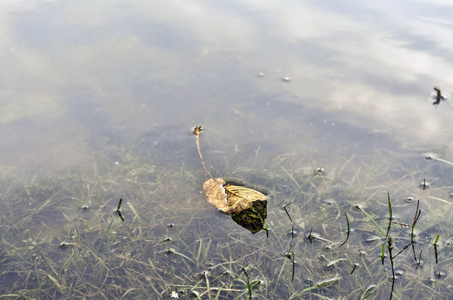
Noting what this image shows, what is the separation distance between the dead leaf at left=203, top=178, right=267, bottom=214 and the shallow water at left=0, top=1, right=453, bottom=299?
0.07 m

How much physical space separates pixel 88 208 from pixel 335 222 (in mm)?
1565

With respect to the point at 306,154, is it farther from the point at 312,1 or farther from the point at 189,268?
the point at 312,1

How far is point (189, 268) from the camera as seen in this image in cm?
217

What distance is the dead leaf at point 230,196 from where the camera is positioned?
8.04 feet

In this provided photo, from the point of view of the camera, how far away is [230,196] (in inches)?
97.9

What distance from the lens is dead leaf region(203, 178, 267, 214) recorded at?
2.45 m

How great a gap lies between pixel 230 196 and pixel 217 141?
0.63 meters

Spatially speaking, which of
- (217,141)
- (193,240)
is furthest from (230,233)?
(217,141)

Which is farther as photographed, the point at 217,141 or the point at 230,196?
the point at 217,141

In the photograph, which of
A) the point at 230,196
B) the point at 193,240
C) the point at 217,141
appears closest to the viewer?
the point at 193,240

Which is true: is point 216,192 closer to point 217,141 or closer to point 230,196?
point 230,196

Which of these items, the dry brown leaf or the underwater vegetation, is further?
the dry brown leaf

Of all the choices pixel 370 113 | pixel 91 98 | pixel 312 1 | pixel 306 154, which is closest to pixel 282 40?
pixel 312 1

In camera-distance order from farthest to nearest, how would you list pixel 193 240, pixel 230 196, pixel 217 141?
1. pixel 217 141
2. pixel 230 196
3. pixel 193 240
